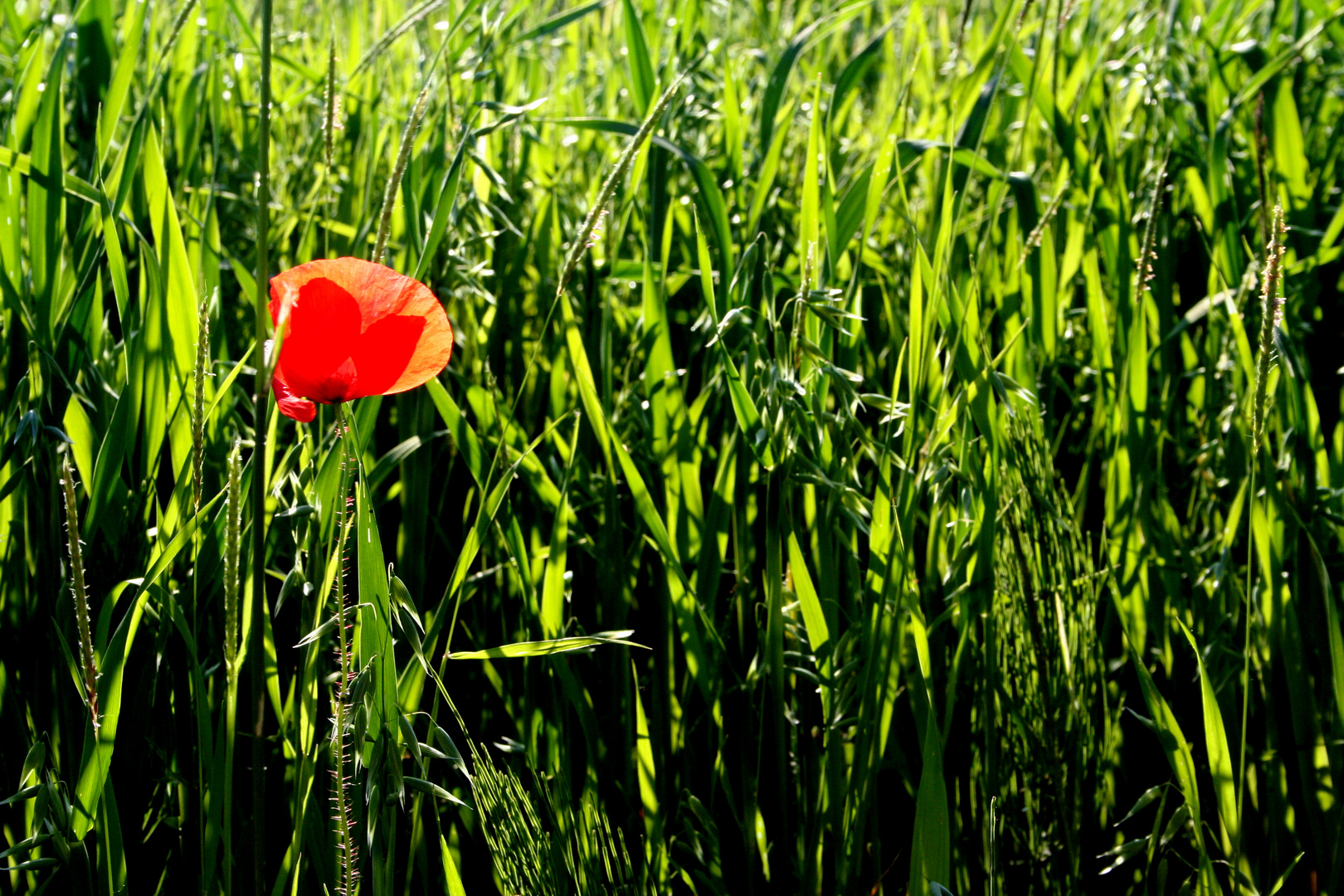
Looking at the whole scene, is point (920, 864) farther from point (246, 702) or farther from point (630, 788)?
point (246, 702)

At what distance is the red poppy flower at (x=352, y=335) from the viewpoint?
607 mm

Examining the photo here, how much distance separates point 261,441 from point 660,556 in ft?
1.54

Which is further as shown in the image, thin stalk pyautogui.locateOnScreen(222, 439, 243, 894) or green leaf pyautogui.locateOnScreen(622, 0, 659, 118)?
green leaf pyautogui.locateOnScreen(622, 0, 659, 118)

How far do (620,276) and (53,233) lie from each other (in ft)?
1.91

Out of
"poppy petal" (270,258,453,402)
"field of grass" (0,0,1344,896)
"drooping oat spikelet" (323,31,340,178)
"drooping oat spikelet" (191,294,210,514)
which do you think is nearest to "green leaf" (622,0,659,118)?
"field of grass" (0,0,1344,896)

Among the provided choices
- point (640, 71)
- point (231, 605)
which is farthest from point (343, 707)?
point (640, 71)

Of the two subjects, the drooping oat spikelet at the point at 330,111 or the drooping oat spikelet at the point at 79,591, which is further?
the drooping oat spikelet at the point at 330,111

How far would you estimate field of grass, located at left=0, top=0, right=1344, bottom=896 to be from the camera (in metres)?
0.71

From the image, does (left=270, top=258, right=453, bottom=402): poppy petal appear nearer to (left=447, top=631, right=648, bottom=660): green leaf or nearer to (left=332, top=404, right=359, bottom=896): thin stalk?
(left=332, top=404, right=359, bottom=896): thin stalk

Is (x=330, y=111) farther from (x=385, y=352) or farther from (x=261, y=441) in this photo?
(x=261, y=441)

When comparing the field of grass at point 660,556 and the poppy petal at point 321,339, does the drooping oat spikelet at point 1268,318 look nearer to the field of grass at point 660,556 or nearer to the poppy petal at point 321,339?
the field of grass at point 660,556

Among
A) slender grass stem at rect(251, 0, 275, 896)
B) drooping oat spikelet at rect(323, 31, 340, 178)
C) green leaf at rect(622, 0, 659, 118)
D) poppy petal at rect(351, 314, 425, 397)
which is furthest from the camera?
green leaf at rect(622, 0, 659, 118)

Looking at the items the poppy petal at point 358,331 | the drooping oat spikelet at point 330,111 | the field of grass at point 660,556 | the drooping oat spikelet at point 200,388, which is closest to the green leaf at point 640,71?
the field of grass at point 660,556

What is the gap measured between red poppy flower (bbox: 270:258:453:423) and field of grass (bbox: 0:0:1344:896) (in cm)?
4
